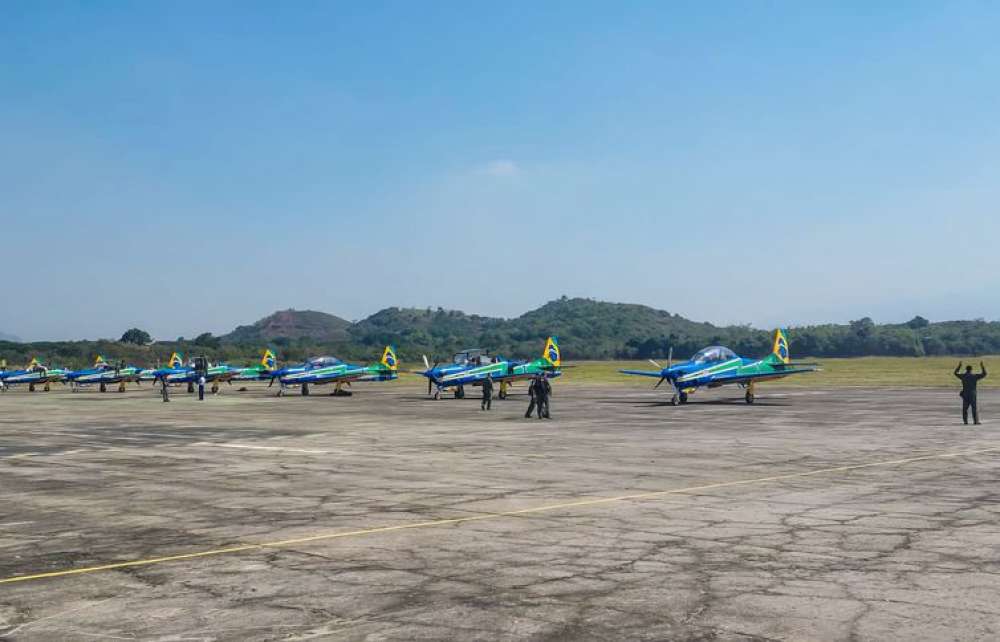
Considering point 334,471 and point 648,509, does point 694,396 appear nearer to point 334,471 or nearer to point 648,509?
point 334,471

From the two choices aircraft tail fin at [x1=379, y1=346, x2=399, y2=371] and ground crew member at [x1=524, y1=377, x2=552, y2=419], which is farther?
aircraft tail fin at [x1=379, y1=346, x2=399, y2=371]

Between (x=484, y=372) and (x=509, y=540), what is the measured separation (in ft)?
120

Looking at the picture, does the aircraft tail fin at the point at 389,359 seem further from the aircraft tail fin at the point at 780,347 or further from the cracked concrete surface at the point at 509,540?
the cracked concrete surface at the point at 509,540

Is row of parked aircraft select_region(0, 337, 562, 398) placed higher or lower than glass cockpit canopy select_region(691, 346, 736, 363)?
lower

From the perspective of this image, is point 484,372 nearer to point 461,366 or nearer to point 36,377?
point 461,366

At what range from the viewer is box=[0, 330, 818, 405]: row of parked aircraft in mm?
40312

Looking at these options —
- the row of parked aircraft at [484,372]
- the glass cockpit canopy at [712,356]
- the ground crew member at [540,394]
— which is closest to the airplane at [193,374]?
the row of parked aircraft at [484,372]

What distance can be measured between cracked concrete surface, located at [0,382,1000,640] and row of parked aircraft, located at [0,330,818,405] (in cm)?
1595

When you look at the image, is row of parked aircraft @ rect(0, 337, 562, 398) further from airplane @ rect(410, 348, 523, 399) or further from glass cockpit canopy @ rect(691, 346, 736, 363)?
glass cockpit canopy @ rect(691, 346, 736, 363)

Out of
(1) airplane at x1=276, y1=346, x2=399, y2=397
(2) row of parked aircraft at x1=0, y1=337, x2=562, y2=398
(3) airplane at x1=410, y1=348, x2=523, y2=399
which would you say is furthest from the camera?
(1) airplane at x1=276, y1=346, x2=399, y2=397

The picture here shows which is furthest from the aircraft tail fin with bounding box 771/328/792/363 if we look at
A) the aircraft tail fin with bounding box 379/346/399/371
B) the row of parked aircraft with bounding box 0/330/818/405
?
the aircraft tail fin with bounding box 379/346/399/371

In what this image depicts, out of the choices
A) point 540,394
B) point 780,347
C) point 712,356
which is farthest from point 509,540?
point 780,347

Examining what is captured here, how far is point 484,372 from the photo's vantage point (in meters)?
47.2

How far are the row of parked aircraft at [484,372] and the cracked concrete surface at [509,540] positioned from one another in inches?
628
